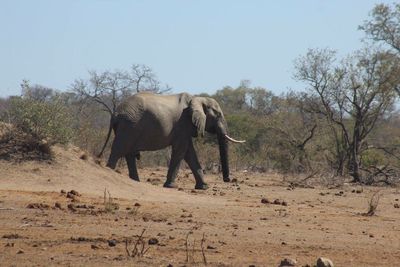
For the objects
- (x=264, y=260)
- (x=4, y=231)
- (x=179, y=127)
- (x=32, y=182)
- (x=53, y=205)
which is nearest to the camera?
(x=264, y=260)

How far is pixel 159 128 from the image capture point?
1792 cm

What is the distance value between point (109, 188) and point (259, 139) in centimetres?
2107

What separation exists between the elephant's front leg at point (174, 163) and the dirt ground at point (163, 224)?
1.08 m

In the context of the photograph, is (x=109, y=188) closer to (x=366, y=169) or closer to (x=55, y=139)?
(x=55, y=139)

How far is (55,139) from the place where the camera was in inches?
543

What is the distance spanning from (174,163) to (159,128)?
874 mm

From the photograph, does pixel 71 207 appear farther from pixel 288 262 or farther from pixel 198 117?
pixel 198 117

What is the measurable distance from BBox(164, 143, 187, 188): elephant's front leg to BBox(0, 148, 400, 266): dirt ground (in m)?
1.08

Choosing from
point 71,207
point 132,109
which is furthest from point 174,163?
point 71,207

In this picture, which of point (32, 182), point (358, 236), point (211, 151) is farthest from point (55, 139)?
point (211, 151)

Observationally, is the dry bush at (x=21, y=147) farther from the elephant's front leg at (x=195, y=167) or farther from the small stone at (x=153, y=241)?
the small stone at (x=153, y=241)

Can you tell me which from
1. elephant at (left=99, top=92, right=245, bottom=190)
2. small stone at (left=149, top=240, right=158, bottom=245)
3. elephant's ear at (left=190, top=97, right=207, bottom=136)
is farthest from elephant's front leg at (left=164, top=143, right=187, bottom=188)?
small stone at (left=149, top=240, right=158, bottom=245)

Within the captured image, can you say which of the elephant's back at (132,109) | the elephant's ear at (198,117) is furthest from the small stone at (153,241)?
the elephant's ear at (198,117)

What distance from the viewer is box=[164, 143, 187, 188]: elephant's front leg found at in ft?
57.5
